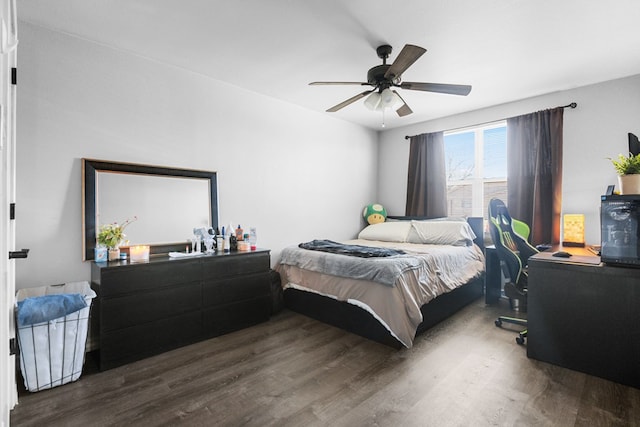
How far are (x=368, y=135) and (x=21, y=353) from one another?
484 centimetres

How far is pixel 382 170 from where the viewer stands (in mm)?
5383

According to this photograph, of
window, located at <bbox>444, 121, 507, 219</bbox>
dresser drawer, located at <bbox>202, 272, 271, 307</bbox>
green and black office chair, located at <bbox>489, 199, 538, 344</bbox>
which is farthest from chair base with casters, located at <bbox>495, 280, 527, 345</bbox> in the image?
dresser drawer, located at <bbox>202, 272, 271, 307</bbox>

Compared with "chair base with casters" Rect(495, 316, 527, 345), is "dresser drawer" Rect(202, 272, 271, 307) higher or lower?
higher

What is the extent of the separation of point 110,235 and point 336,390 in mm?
2122

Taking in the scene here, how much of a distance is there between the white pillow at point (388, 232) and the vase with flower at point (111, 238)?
319 cm

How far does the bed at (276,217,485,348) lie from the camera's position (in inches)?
99.0

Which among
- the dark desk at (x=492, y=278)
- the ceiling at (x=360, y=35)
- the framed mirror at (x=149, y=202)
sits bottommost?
the dark desk at (x=492, y=278)

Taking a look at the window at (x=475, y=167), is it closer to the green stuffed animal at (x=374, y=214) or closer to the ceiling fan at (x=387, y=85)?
the green stuffed animal at (x=374, y=214)

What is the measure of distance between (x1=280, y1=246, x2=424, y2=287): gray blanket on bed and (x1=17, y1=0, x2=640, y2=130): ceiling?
→ 185 centimetres

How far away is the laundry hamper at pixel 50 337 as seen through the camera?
1896mm

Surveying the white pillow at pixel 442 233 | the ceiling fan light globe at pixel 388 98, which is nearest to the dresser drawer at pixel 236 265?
the ceiling fan light globe at pixel 388 98

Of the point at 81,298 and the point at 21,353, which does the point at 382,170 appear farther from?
the point at 21,353

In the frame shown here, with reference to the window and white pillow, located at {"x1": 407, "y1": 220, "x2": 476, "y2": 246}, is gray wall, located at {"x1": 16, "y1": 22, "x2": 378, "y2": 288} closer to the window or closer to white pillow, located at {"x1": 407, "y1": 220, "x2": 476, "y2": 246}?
white pillow, located at {"x1": 407, "y1": 220, "x2": 476, "y2": 246}

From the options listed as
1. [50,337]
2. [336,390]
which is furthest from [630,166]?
[50,337]
